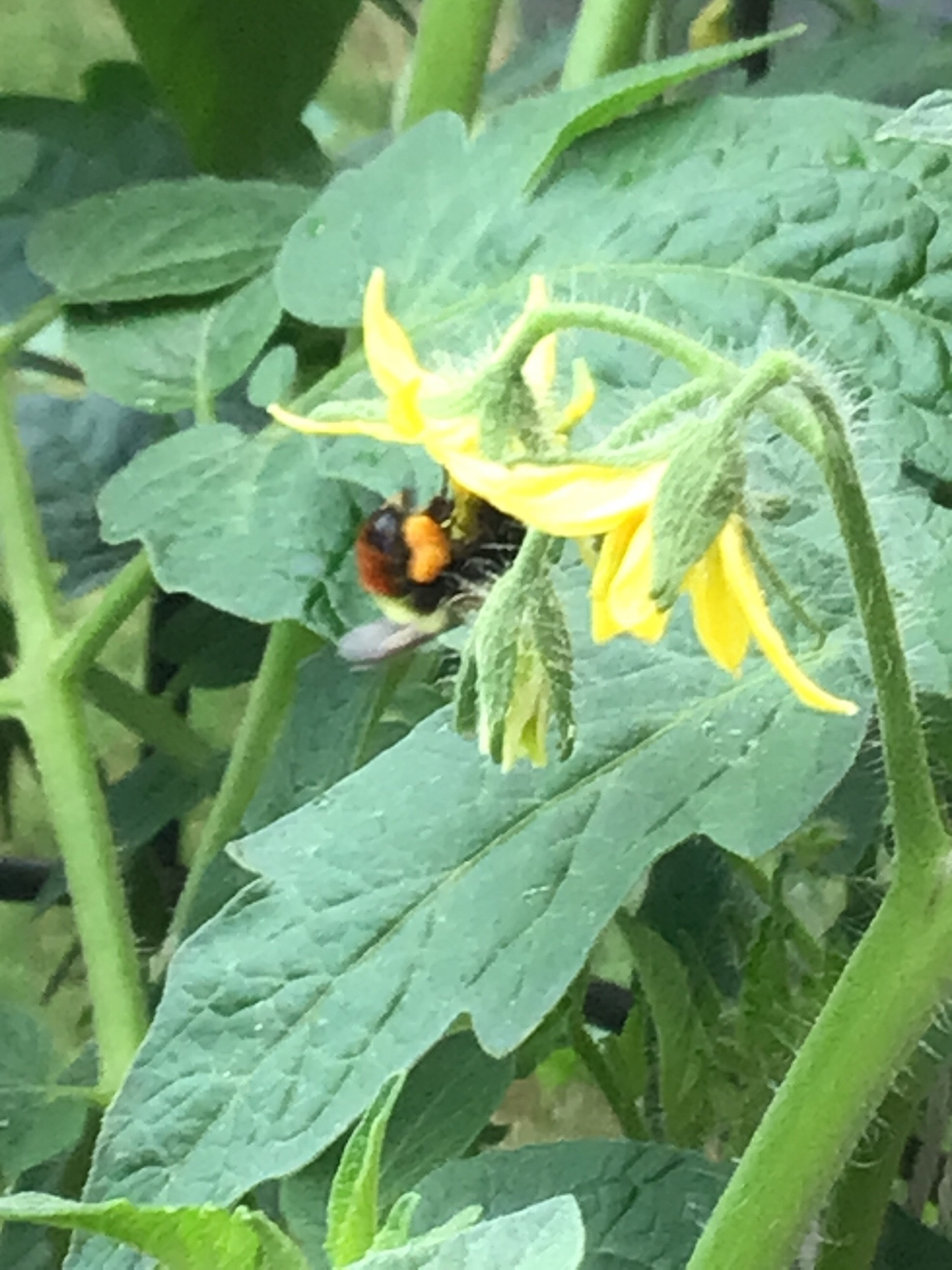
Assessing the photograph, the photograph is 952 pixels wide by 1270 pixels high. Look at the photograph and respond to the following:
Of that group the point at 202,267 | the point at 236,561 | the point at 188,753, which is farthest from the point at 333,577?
the point at 188,753

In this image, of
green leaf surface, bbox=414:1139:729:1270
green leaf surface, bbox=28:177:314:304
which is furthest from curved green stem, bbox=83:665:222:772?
green leaf surface, bbox=414:1139:729:1270

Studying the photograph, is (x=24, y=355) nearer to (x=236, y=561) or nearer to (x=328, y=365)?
(x=328, y=365)

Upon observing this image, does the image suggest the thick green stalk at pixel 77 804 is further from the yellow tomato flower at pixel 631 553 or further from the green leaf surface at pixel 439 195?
the yellow tomato flower at pixel 631 553

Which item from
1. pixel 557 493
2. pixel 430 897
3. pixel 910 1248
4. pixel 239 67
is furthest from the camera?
pixel 239 67

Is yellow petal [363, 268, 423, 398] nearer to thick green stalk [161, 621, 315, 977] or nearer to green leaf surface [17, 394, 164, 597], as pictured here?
thick green stalk [161, 621, 315, 977]

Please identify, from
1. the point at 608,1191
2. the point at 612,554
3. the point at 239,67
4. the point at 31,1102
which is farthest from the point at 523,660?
the point at 239,67

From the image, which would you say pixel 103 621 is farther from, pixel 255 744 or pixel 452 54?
pixel 452 54

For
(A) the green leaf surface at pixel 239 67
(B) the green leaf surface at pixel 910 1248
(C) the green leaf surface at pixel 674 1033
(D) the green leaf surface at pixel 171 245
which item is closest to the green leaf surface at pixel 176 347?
(D) the green leaf surface at pixel 171 245
